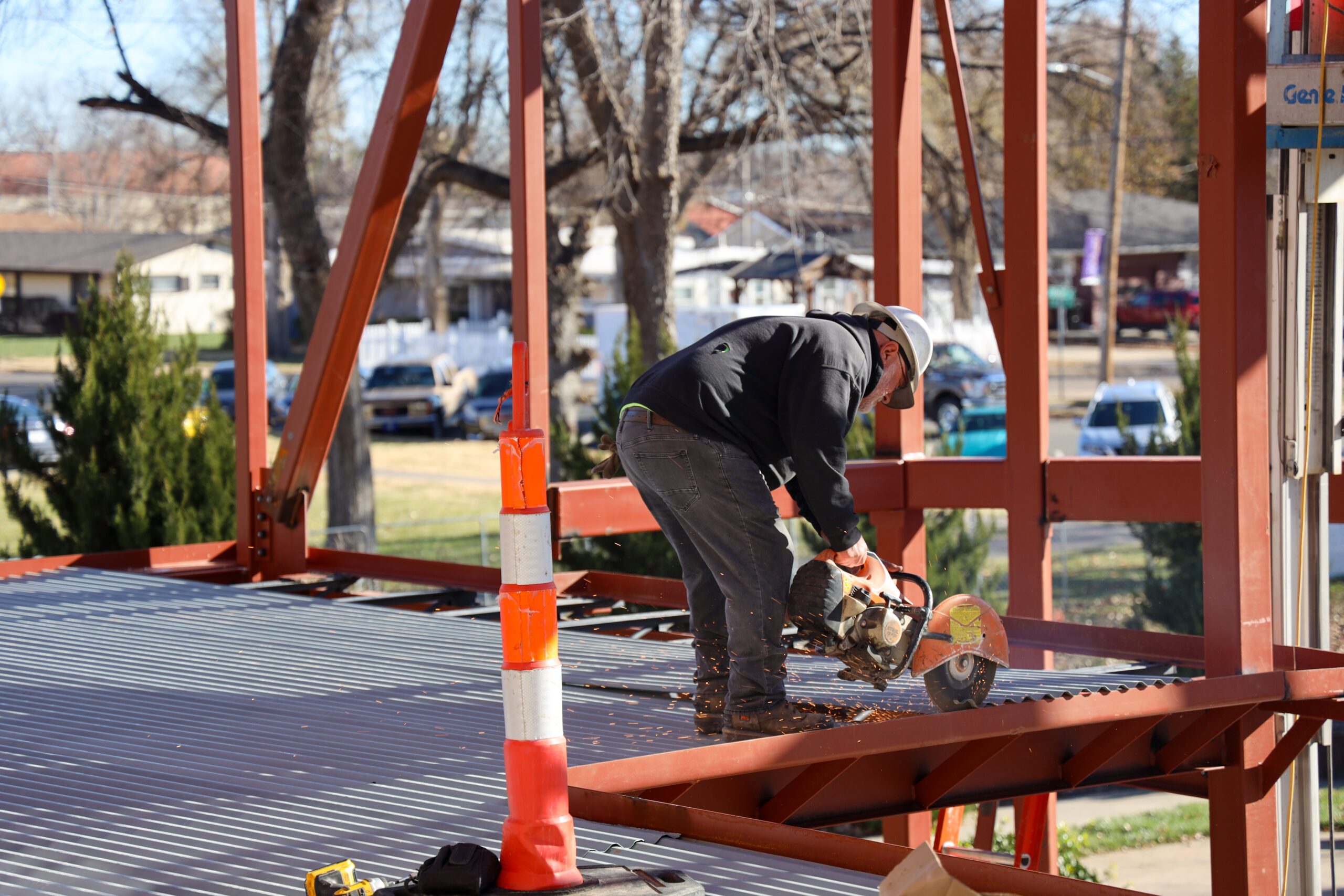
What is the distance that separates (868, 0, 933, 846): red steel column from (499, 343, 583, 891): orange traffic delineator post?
4583 mm

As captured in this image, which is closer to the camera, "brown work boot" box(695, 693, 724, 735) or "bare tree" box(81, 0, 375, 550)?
"brown work boot" box(695, 693, 724, 735)

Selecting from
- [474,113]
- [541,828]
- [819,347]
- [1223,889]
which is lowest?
[1223,889]

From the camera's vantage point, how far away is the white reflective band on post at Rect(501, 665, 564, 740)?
305 centimetres

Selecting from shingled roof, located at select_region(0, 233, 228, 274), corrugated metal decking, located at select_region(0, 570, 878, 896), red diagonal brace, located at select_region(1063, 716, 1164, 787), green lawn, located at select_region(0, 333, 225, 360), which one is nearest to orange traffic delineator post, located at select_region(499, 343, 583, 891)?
corrugated metal decking, located at select_region(0, 570, 878, 896)

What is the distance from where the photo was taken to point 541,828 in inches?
121

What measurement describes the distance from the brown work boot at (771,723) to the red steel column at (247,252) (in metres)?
4.91

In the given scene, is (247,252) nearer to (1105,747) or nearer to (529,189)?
(529,189)

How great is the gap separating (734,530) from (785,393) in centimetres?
49

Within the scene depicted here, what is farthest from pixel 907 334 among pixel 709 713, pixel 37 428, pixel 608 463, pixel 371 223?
pixel 37 428

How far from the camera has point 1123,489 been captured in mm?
6879

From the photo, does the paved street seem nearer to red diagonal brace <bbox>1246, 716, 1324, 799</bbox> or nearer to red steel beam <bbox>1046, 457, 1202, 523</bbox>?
red steel beam <bbox>1046, 457, 1202, 523</bbox>

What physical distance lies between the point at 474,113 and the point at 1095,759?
14.5 m

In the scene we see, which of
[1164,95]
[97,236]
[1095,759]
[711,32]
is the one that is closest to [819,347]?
[1095,759]

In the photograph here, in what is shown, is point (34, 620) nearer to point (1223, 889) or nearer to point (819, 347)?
point (819, 347)
